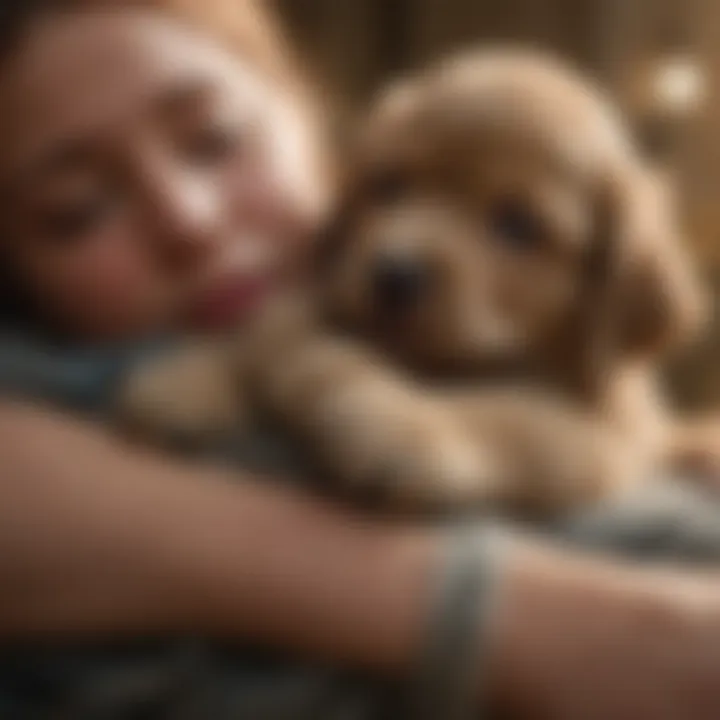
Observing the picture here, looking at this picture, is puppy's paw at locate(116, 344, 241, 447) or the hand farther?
puppy's paw at locate(116, 344, 241, 447)

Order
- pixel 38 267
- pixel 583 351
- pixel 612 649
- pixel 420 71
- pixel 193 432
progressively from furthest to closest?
pixel 420 71
pixel 38 267
pixel 583 351
pixel 193 432
pixel 612 649

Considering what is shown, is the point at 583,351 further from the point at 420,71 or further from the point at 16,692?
the point at 16,692

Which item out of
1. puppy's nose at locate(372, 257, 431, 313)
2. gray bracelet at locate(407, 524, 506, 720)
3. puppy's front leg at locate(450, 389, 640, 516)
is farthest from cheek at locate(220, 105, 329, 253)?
gray bracelet at locate(407, 524, 506, 720)

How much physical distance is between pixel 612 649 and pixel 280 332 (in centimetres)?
36

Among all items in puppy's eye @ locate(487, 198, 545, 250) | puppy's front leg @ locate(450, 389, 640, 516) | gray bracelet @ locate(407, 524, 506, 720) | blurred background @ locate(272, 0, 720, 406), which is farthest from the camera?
blurred background @ locate(272, 0, 720, 406)

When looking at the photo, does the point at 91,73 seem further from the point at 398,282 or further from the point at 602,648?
the point at 602,648

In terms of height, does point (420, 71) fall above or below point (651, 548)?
above

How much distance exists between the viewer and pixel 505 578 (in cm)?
85

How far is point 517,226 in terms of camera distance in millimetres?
1063

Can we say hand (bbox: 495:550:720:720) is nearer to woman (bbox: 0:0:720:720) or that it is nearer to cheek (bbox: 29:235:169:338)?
woman (bbox: 0:0:720:720)

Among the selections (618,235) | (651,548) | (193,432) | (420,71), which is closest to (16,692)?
(193,432)

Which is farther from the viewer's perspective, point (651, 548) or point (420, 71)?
point (420, 71)

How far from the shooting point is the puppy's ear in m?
1.07

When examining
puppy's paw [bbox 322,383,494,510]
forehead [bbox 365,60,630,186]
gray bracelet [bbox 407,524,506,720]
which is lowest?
gray bracelet [bbox 407,524,506,720]
